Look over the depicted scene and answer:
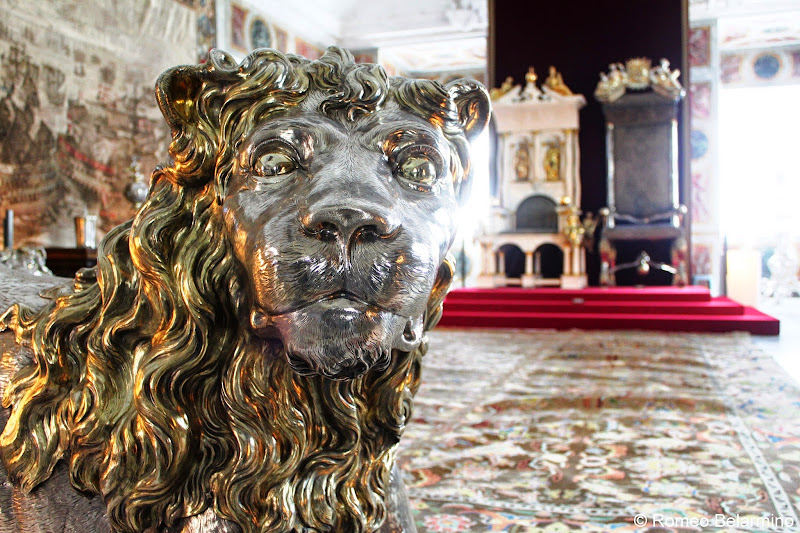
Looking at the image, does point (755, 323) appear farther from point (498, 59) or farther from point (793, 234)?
point (793, 234)

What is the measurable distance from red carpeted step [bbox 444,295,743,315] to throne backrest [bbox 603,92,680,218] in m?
2.30

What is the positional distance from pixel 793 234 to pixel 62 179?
16.3 metres

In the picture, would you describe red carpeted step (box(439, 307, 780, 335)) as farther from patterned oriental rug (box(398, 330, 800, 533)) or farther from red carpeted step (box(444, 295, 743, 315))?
patterned oriental rug (box(398, 330, 800, 533))

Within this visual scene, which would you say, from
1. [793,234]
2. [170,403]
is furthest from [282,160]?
[793,234]

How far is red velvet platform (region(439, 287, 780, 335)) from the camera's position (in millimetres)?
7781

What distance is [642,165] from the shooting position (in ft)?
37.0

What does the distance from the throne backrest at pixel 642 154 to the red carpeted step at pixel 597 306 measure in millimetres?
2296

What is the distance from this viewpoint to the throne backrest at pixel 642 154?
435 inches

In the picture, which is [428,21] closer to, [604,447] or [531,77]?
[531,77]

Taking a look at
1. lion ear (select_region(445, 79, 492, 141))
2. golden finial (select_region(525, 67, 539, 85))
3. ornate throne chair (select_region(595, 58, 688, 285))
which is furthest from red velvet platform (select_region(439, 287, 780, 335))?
lion ear (select_region(445, 79, 492, 141))

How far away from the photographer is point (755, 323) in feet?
24.9

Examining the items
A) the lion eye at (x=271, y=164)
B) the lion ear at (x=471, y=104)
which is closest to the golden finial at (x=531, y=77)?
the lion ear at (x=471, y=104)

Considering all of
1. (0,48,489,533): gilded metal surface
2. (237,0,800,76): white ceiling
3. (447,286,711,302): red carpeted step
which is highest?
(237,0,800,76): white ceiling

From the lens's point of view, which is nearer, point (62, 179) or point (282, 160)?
point (282, 160)
